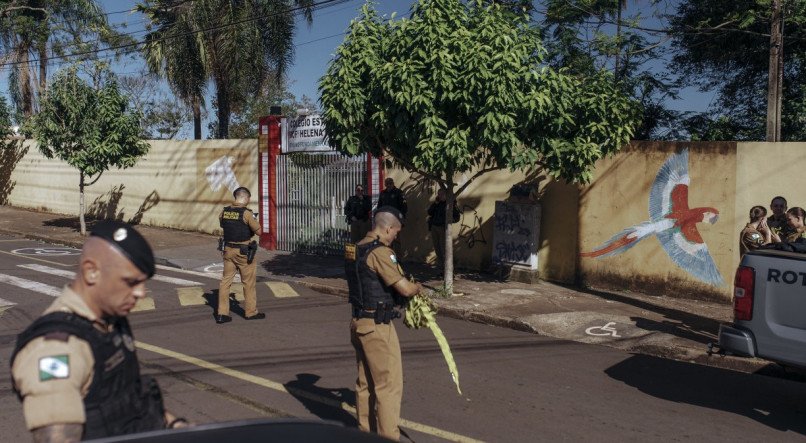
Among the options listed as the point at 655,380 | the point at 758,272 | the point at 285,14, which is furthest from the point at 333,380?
the point at 285,14

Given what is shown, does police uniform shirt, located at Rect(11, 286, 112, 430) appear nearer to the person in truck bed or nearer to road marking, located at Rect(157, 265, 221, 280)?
the person in truck bed

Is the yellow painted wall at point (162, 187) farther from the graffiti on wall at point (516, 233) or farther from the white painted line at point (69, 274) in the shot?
the graffiti on wall at point (516, 233)

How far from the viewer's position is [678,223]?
1177 cm

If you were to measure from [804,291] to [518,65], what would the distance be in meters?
5.25

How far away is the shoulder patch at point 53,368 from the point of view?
2283 mm

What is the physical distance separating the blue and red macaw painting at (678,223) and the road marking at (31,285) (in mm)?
9413

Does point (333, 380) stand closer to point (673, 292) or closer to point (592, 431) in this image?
point (592, 431)

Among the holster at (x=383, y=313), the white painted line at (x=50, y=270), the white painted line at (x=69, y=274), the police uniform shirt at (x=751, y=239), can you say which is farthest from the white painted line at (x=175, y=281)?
the police uniform shirt at (x=751, y=239)

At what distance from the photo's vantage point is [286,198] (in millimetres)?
17609

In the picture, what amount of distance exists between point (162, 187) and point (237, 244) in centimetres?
1290

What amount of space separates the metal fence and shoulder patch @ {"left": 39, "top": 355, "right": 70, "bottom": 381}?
13.8 metres

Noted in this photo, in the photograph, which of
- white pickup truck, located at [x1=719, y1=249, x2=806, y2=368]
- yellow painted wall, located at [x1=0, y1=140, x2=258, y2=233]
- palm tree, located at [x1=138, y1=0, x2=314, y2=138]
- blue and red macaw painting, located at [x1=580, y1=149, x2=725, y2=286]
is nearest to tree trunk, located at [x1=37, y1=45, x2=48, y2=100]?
yellow painted wall, located at [x1=0, y1=140, x2=258, y2=233]

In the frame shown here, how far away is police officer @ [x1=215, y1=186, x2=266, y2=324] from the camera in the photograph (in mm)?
9656

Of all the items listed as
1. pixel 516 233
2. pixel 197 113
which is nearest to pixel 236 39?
pixel 197 113
